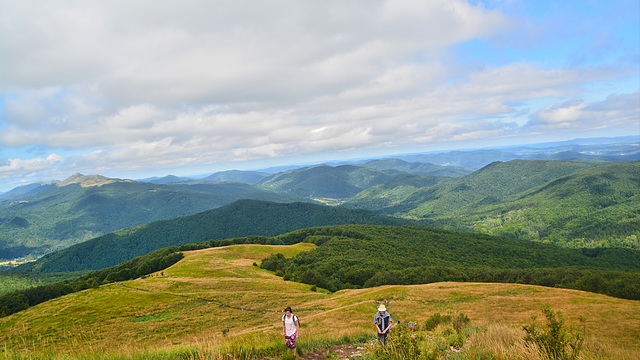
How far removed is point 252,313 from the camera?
39.4 m

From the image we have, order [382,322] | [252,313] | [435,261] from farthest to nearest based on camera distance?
1. [435,261]
2. [252,313]
3. [382,322]

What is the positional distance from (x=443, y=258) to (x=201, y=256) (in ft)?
373

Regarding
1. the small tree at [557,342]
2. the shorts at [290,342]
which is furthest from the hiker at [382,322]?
the small tree at [557,342]

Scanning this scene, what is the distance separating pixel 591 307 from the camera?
2802 cm

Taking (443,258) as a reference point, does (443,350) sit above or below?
above

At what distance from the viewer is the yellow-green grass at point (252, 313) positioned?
23.7m

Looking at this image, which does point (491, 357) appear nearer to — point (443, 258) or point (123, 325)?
point (123, 325)

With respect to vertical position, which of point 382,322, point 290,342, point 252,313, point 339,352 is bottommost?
Result: point 252,313

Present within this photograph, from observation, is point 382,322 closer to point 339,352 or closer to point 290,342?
point 339,352

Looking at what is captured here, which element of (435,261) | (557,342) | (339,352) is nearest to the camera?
(557,342)

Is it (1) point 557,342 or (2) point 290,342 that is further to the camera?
(2) point 290,342

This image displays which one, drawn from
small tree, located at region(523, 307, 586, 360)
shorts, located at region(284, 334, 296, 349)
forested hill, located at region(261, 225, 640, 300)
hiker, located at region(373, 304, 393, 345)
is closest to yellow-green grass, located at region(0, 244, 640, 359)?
shorts, located at region(284, 334, 296, 349)

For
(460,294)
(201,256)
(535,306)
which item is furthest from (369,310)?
(201,256)

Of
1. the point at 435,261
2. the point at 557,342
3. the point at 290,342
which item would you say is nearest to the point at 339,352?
the point at 290,342
